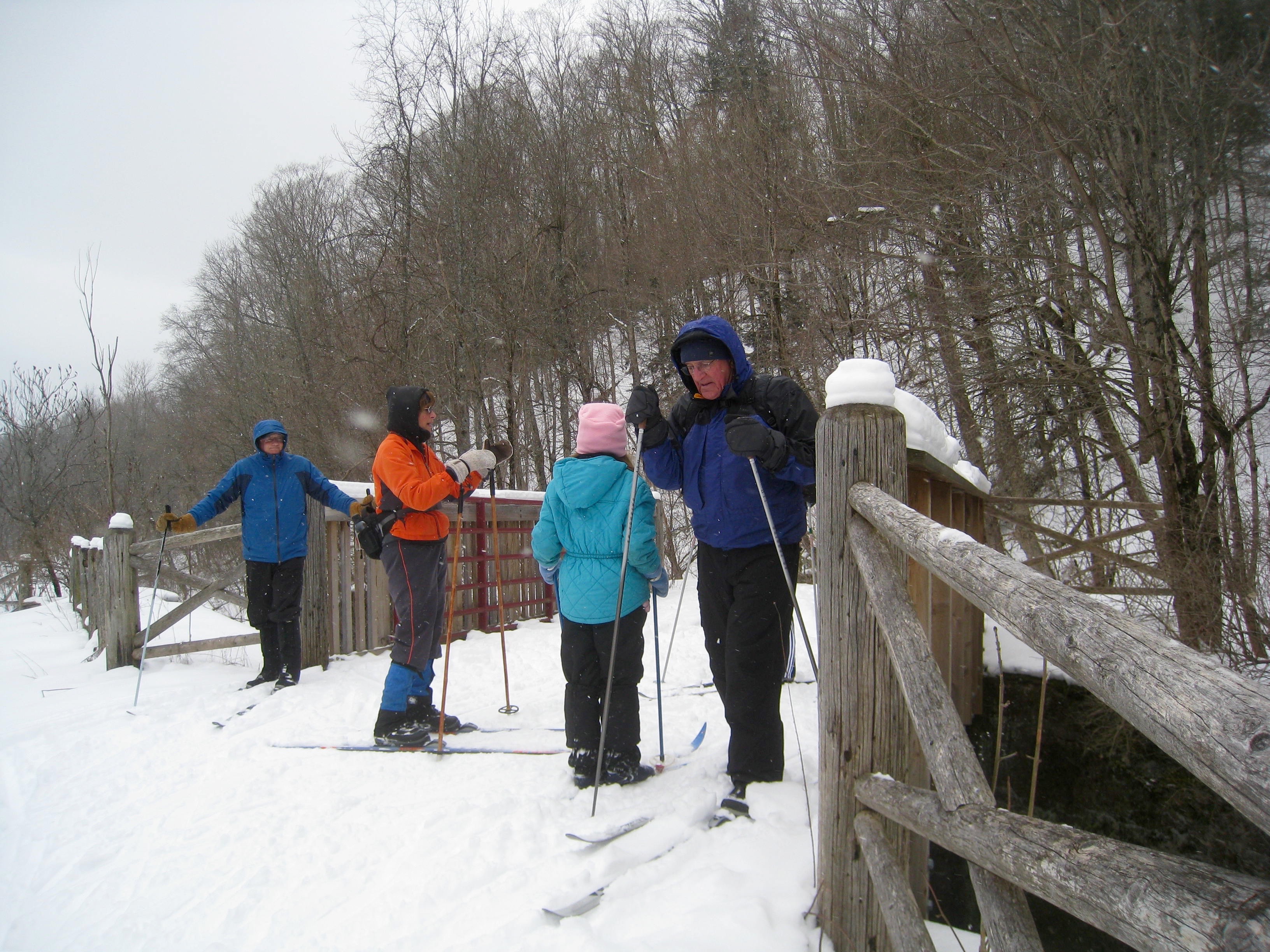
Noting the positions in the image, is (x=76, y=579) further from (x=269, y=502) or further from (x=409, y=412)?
(x=409, y=412)

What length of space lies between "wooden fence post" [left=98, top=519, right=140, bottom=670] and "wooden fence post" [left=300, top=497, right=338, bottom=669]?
54.2 inches

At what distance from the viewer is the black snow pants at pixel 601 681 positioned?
3.18m

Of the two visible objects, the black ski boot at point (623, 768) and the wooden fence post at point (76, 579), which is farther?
the wooden fence post at point (76, 579)

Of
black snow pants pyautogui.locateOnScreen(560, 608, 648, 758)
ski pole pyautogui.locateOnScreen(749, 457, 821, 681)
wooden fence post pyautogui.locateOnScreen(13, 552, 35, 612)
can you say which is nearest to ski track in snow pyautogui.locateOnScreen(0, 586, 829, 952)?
black snow pants pyautogui.locateOnScreen(560, 608, 648, 758)

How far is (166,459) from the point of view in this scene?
82.8ft

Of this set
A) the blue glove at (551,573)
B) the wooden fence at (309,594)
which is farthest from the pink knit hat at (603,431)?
the wooden fence at (309,594)

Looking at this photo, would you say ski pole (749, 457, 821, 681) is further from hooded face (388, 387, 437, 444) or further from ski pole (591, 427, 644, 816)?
hooded face (388, 387, 437, 444)

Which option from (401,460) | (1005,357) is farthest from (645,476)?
(1005,357)

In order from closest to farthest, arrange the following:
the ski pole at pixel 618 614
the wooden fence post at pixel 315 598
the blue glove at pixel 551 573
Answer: the ski pole at pixel 618 614 < the blue glove at pixel 551 573 < the wooden fence post at pixel 315 598

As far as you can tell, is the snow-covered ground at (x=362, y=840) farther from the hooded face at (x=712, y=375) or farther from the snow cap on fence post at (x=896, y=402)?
the hooded face at (x=712, y=375)

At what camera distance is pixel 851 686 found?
1.93 m

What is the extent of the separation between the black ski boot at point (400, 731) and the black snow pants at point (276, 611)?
1588 millimetres

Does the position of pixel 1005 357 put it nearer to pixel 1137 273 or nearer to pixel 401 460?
pixel 1137 273

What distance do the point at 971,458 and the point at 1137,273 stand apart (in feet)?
10.2
